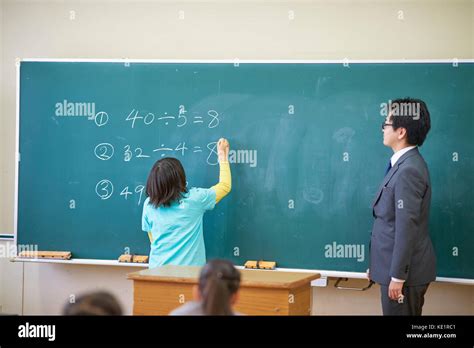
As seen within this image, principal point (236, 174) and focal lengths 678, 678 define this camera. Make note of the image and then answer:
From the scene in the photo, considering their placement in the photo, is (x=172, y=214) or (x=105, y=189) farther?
(x=105, y=189)

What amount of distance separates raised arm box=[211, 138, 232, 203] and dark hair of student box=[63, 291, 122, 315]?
93.9 inches

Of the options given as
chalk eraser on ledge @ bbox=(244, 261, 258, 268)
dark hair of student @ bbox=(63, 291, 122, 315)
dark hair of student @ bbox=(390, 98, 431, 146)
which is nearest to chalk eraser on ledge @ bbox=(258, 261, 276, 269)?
chalk eraser on ledge @ bbox=(244, 261, 258, 268)

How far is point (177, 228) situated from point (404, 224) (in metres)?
1.38

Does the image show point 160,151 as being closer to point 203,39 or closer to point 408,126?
point 203,39

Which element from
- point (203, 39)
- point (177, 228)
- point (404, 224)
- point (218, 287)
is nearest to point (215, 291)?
point (218, 287)

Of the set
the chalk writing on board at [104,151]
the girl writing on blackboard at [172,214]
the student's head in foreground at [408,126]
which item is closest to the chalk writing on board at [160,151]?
the chalk writing on board at [104,151]

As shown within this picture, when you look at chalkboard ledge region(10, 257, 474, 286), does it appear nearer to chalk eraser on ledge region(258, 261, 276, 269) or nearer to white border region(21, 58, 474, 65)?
chalk eraser on ledge region(258, 261, 276, 269)

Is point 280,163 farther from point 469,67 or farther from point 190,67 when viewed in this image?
point 469,67

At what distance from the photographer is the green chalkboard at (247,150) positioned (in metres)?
4.53

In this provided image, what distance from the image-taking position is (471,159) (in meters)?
4.49

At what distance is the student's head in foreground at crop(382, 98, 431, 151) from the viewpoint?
12.9ft

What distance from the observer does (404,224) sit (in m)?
3.70

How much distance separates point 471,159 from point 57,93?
9.87 feet
